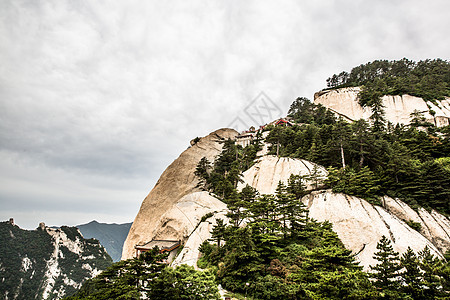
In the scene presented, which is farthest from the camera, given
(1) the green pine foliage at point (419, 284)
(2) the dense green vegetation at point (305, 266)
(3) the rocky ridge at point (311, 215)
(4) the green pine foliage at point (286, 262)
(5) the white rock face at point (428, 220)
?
(5) the white rock face at point (428, 220)

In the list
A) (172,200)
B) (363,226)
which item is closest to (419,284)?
(363,226)

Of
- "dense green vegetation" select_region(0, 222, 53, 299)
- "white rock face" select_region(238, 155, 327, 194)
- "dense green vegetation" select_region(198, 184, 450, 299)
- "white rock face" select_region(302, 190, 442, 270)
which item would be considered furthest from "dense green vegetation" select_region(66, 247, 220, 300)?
"dense green vegetation" select_region(0, 222, 53, 299)

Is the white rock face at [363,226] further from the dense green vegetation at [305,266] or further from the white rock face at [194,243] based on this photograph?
the white rock face at [194,243]

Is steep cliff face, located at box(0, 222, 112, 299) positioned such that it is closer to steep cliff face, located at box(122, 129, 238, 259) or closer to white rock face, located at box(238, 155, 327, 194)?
steep cliff face, located at box(122, 129, 238, 259)

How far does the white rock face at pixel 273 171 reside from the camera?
30.3 meters

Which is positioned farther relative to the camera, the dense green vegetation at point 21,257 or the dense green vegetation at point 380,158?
the dense green vegetation at point 21,257

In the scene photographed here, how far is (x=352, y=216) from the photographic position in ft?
67.4

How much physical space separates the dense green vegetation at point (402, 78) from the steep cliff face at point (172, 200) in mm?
41957

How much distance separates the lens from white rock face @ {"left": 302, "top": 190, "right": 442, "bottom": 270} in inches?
704

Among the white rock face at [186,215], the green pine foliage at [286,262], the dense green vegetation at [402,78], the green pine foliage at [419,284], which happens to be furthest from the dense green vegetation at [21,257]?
the dense green vegetation at [402,78]

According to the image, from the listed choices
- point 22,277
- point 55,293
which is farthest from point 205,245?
point 22,277

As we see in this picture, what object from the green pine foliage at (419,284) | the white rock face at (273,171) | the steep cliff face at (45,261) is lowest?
the steep cliff face at (45,261)

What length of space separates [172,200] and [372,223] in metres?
35.9

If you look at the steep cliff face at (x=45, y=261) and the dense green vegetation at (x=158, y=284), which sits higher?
the dense green vegetation at (x=158, y=284)
